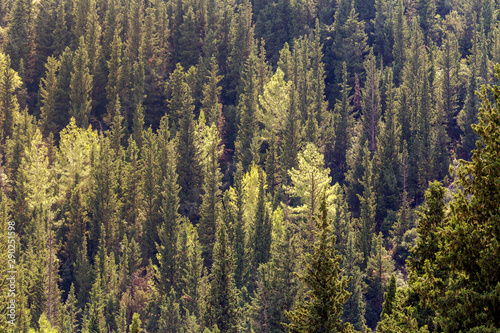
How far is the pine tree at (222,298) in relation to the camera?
44750 millimetres

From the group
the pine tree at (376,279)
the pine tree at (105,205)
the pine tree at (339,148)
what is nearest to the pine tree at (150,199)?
the pine tree at (105,205)

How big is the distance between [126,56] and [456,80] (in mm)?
56890

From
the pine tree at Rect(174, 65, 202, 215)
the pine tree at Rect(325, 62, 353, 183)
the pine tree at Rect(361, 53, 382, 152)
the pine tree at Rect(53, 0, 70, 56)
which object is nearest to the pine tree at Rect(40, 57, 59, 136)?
the pine tree at Rect(53, 0, 70, 56)

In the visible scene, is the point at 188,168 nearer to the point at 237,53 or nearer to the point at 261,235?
the point at 261,235

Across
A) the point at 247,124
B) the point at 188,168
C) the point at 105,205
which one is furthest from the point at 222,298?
the point at 247,124

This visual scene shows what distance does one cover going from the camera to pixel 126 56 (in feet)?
341

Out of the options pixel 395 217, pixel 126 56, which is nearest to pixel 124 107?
pixel 126 56

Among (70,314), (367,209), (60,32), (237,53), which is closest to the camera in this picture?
(70,314)

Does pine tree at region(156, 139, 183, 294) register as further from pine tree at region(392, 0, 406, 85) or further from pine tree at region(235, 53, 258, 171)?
pine tree at region(392, 0, 406, 85)

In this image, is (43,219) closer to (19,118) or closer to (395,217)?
(19,118)

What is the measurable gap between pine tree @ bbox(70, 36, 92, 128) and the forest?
47 cm

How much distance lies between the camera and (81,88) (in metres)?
97.4

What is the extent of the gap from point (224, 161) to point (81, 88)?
27157 mm

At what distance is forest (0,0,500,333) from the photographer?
55.1 metres
